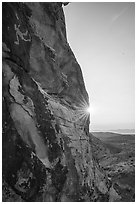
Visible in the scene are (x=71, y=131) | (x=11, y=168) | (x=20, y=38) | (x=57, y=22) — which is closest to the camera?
(x=11, y=168)

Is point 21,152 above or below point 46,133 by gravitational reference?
below

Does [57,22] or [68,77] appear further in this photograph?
[68,77]

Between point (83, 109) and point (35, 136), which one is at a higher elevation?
point (83, 109)

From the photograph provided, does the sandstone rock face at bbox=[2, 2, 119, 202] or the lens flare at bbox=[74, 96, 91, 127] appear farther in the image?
the lens flare at bbox=[74, 96, 91, 127]

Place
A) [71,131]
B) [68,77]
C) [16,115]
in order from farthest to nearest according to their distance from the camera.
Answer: [68,77] < [71,131] < [16,115]

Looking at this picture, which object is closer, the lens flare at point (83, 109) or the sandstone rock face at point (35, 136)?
the sandstone rock face at point (35, 136)

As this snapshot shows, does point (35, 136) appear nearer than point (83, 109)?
Yes

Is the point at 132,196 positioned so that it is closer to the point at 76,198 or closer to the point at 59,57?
the point at 76,198

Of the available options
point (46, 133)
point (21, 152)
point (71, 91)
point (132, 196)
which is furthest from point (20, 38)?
point (132, 196)
